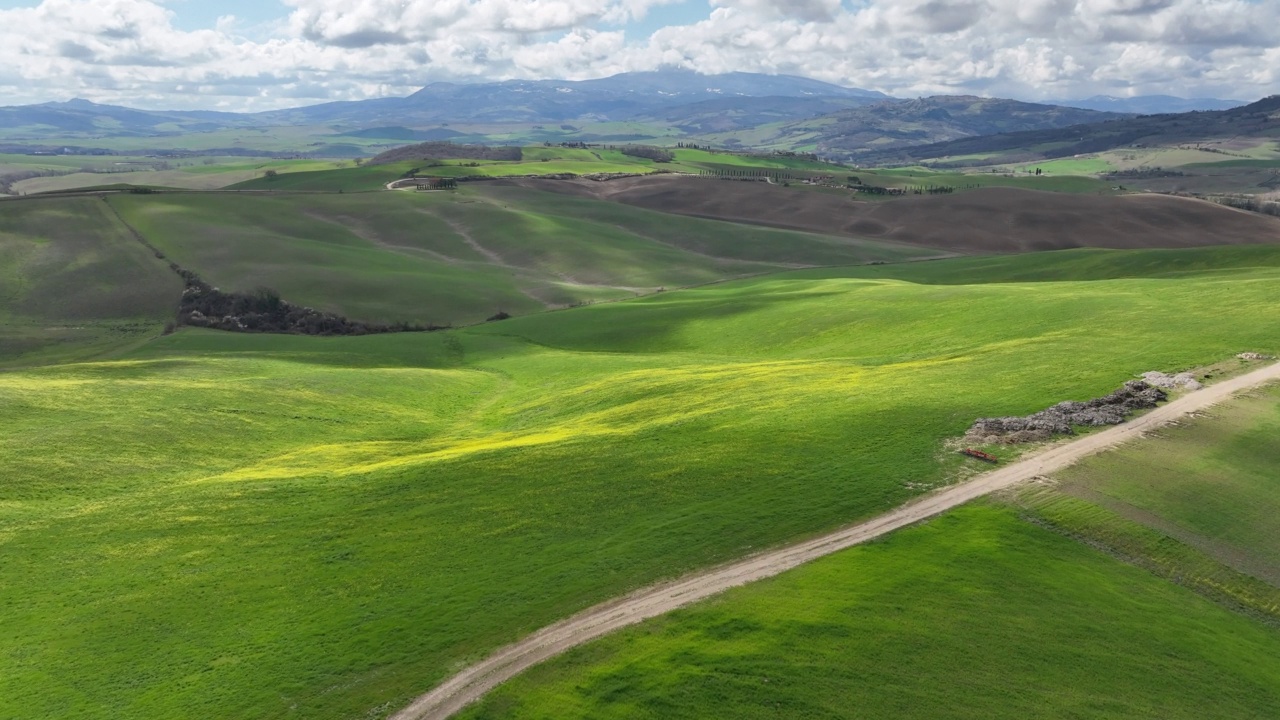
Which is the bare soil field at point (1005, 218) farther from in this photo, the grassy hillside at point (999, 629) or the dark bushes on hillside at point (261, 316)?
the grassy hillside at point (999, 629)

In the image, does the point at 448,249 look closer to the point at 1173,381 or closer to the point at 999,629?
the point at 1173,381

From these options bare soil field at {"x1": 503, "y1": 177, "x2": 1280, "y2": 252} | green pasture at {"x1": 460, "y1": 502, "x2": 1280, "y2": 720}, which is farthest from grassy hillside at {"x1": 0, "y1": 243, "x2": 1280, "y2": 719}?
bare soil field at {"x1": 503, "y1": 177, "x2": 1280, "y2": 252}

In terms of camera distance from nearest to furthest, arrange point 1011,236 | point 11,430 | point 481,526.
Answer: point 481,526 < point 11,430 < point 1011,236

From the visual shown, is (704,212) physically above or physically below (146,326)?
above

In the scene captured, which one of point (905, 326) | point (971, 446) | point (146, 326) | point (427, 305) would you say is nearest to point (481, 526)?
point (971, 446)

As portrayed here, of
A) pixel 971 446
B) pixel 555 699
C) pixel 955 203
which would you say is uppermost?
pixel 955 203

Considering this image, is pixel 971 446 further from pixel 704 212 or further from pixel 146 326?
pixel 704 212

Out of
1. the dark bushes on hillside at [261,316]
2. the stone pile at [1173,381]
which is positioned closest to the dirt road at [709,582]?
the stone pile at [1173,381]
